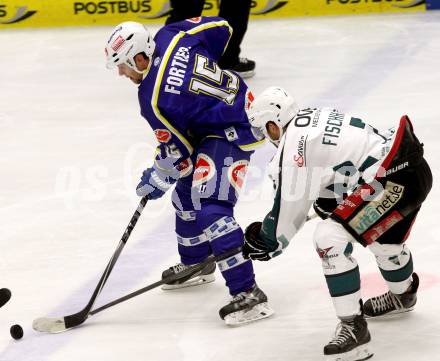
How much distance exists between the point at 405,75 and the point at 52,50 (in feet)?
9.42

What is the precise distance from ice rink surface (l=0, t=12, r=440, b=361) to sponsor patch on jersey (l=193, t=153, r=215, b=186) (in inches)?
20.3

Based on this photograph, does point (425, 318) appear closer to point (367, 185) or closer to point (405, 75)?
point (367, 185)

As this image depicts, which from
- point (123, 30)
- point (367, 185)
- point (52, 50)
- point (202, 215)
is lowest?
point (52, 50)

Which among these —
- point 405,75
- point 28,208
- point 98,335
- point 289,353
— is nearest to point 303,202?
point 289,353

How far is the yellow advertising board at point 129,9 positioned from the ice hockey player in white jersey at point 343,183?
204 inches

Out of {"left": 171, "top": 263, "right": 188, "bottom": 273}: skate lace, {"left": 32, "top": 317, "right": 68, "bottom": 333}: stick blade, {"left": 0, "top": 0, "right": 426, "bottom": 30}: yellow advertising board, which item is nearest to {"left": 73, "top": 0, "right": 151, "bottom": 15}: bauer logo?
{"left": 0, "top": 0, "right": 426, "bottom": 30}: yellow advertising board

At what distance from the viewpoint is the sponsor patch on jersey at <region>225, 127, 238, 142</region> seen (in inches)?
163

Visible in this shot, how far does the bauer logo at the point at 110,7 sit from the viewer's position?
8.83 m

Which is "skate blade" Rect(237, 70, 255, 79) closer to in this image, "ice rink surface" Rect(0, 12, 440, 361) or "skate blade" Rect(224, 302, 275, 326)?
"ice rink surface" Rect(0, 12, 440, 361)

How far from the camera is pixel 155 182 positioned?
14.0 feet

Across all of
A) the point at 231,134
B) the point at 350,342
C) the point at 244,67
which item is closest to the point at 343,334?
the point at 350,342

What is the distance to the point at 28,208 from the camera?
5.38m

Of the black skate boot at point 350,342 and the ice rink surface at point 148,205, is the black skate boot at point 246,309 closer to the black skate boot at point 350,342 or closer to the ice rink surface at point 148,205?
the ice rink surface at point 148,205

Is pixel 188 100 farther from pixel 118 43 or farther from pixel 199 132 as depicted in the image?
pixel 118 43
